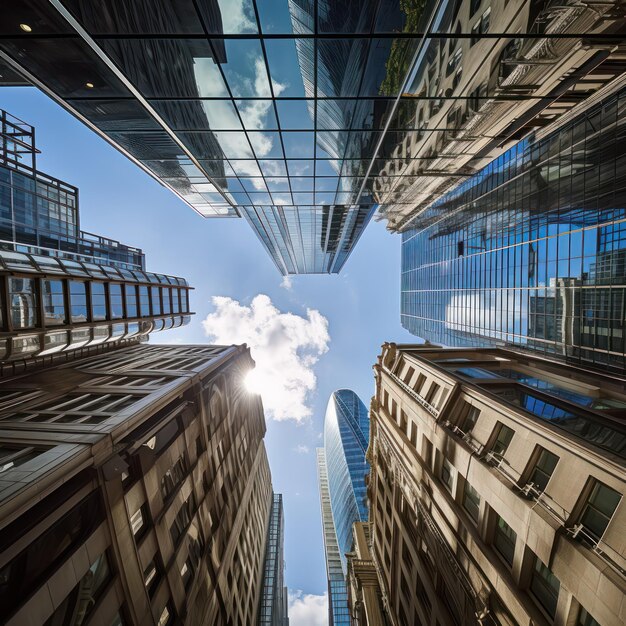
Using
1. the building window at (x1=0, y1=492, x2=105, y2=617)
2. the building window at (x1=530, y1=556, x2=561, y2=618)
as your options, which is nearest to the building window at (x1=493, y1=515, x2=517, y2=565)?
the building window at (x1=530, y1=556, x2=561, y2=618)

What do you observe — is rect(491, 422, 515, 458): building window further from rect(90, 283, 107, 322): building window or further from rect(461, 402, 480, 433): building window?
rect(90, 283, 107, 322): building window

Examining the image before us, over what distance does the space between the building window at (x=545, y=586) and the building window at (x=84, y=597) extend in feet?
62.3

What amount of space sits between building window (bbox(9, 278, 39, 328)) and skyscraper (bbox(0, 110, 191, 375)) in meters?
0.06

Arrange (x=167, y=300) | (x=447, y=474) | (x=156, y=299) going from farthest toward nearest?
(x=167, y=300) → (x=156, y=299) → (x=447, y=474)

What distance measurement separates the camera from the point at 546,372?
23.7 meters

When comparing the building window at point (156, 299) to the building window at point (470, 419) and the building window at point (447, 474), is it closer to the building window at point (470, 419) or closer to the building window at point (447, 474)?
the building window at point (447, 474)

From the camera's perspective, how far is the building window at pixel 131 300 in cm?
3494

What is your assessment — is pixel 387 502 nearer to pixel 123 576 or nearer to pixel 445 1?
pixel 123 576

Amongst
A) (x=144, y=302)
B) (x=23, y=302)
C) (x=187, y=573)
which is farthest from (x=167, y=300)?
(x=187, y=573)

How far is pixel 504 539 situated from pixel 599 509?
603 centimetres

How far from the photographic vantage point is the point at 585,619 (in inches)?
416

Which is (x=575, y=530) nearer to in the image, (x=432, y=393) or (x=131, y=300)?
(x=432, y=393)

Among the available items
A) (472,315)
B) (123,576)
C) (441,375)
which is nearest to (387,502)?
(441,375)

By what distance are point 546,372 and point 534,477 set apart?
43.4ft
